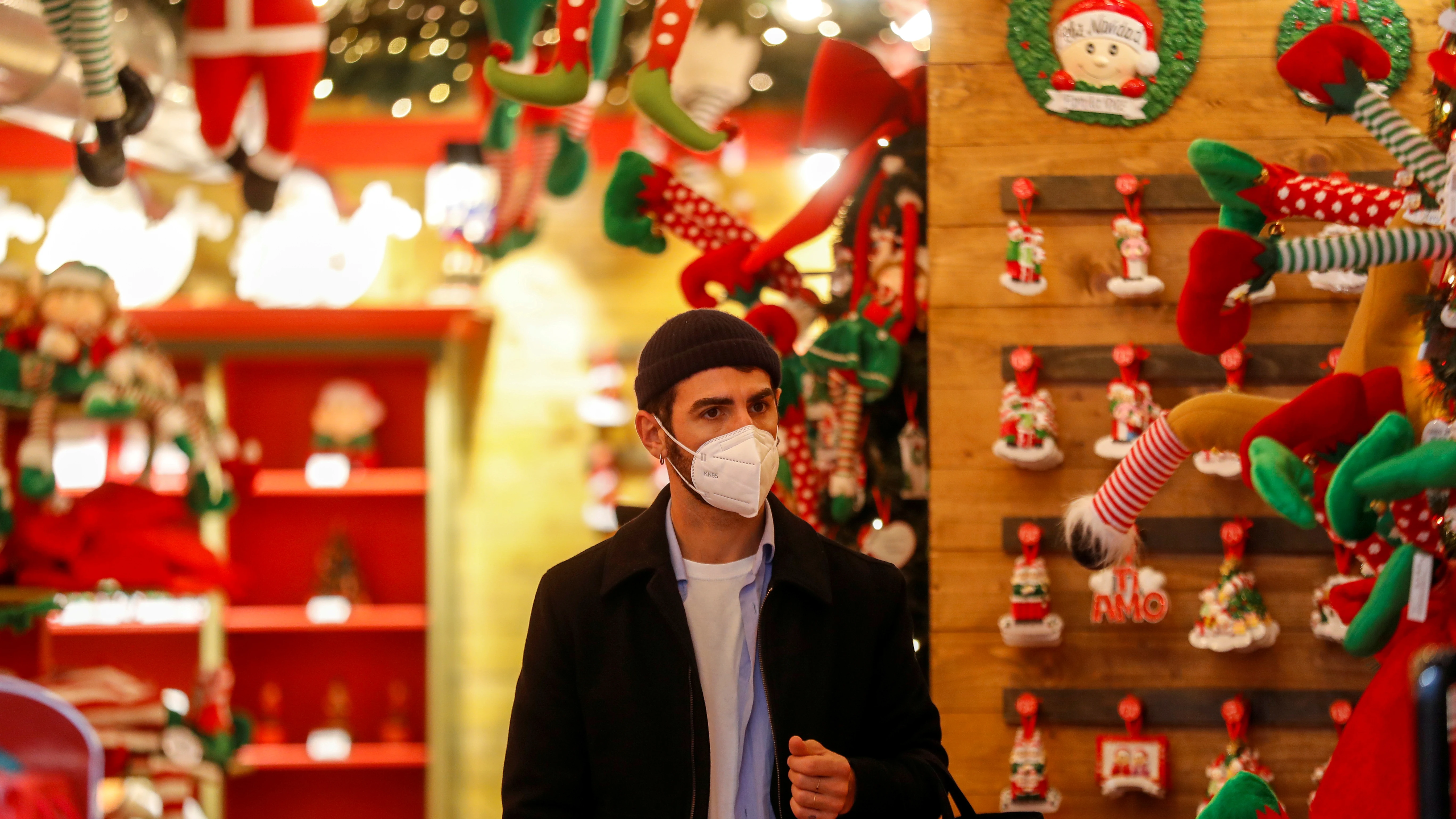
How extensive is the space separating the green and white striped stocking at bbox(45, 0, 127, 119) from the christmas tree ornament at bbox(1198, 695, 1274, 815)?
264 cm

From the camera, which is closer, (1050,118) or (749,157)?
(1050,118)

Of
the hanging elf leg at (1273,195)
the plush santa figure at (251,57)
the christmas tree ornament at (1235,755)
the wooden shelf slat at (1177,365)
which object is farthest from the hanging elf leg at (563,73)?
the christmas tree ornament at (1235,755)

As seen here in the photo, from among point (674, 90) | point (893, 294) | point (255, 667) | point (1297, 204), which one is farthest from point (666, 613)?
point (255, 667)

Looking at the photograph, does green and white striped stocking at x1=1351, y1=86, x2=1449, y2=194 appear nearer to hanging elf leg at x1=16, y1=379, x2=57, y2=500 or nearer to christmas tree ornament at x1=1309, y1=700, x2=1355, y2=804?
christmas tree ornament at x1=1309, y1=700, x2=1355, y2=804

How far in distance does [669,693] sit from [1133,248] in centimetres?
136

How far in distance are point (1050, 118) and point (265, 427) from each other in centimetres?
351

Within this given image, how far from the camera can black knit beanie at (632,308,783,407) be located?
5.04 ft

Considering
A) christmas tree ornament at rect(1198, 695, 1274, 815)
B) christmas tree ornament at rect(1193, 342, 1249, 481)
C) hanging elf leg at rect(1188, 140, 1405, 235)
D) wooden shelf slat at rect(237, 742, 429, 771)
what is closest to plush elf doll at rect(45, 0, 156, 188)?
hanging elf leg at rect(1188, 140, 1405, 235)

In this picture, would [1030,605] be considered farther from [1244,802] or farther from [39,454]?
[39,454]

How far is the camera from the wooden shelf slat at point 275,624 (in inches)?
179

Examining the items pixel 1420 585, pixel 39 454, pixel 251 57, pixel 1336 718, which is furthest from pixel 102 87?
pixel 1336 718

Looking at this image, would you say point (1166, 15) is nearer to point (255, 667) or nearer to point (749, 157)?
point (749, 157)

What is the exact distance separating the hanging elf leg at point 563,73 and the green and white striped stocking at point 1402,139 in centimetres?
159

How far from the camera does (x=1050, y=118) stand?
2.42 metres
